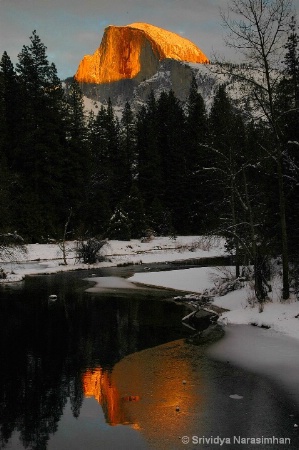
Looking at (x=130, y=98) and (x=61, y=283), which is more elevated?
(x=130, y=98)

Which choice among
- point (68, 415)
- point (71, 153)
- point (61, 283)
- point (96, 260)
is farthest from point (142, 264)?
point (68, 415)

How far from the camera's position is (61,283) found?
2828 centimetres

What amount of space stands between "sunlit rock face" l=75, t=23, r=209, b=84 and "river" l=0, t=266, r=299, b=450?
570 feet

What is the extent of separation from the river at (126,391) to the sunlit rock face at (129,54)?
173733 millimetres

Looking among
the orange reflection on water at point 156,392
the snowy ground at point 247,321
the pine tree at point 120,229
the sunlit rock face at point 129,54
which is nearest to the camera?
the orange reflection on water at point 156,392

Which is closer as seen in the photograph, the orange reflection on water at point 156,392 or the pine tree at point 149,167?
the orange reflection on water at point 156,392

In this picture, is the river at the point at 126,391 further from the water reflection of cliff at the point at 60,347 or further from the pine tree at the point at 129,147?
the pine tree at the point at 129,147

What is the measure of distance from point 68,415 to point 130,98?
172 meters

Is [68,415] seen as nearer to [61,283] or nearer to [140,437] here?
[140,437]

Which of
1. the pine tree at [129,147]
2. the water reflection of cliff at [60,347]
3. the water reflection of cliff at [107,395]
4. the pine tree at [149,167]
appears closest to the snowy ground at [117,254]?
the water reflection of cliff at [60,347]

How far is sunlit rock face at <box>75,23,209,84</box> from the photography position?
184 meters

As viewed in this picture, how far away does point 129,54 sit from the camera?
618ft

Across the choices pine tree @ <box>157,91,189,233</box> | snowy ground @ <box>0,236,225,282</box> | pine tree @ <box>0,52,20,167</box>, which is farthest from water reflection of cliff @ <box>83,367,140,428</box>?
pine tree @ <box>157,91,189,233</box>

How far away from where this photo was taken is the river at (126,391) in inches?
321
